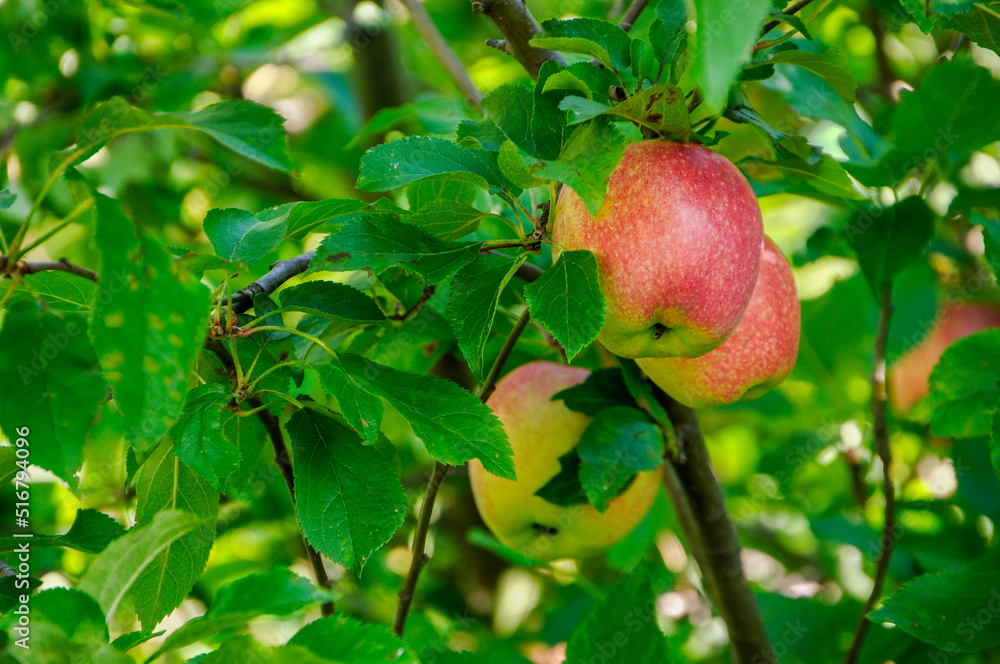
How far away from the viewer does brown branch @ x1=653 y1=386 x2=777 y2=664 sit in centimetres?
97

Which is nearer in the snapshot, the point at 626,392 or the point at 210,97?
the point at 626,392

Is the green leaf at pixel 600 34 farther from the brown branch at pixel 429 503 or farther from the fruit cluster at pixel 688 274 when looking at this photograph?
the brown branch at pixel 429 503

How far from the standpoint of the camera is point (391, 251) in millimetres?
713

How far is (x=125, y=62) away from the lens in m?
1.84

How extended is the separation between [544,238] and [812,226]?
790mm

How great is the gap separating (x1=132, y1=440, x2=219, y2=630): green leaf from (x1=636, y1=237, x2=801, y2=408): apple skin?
1.54 ft

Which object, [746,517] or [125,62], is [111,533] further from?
[746,517]

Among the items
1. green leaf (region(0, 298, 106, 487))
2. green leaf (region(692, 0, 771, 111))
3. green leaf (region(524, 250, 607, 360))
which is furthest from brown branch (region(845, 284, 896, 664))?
green leaf (region(0, 298, 106, 487))

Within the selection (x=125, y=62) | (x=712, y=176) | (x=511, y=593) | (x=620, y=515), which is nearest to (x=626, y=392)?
(x=620, y=515)

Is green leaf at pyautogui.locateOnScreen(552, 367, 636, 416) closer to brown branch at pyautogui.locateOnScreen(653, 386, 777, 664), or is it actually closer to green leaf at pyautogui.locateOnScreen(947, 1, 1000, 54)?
brown branch at pyautogui.locateOnScreen(653, 386, 777, 664)

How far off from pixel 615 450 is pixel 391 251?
33cm

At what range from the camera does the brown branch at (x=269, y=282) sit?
76 cm

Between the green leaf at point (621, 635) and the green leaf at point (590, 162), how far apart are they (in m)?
0.32

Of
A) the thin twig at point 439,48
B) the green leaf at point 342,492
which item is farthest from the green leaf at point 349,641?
the thin twig at point 439,48
